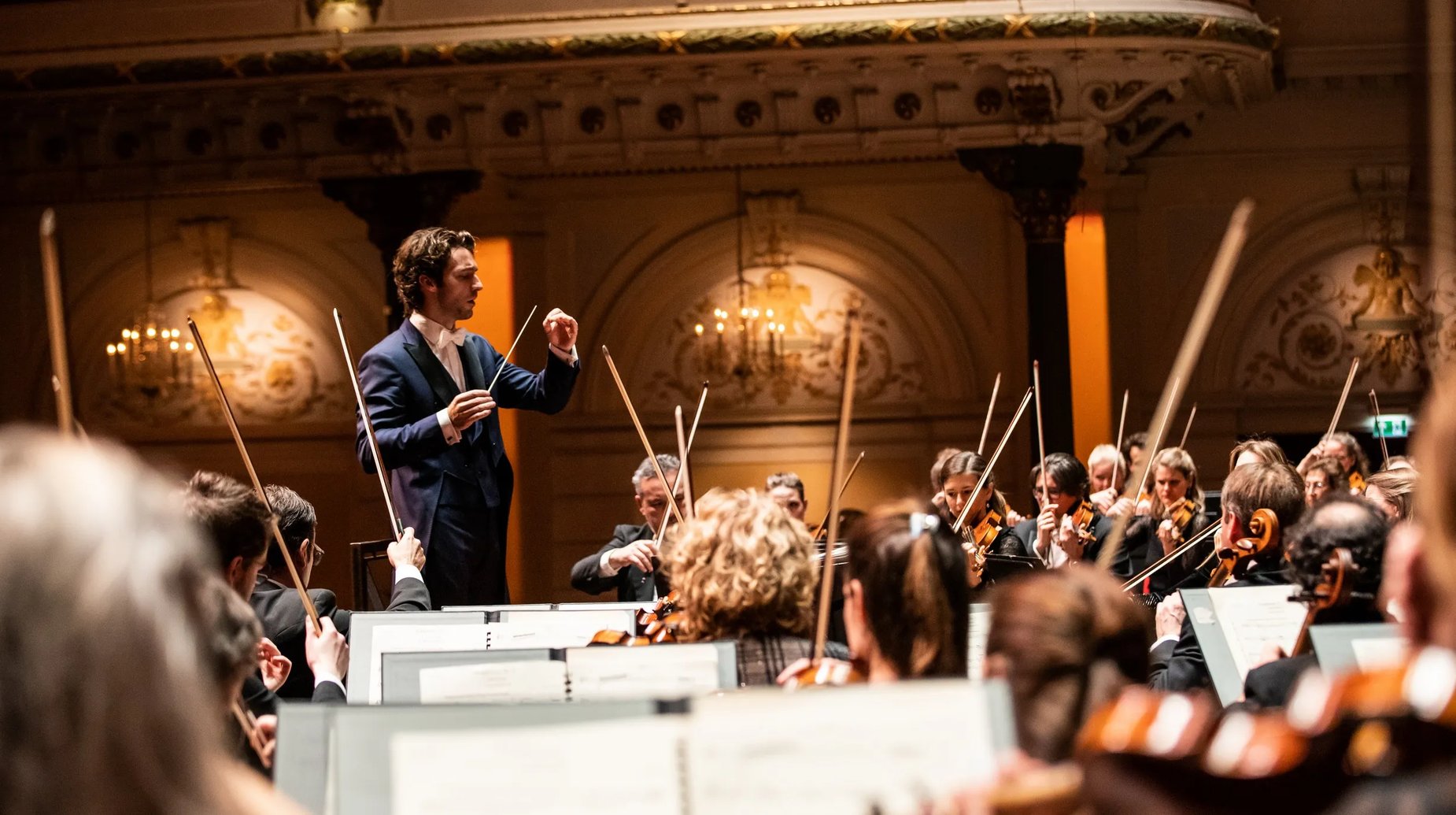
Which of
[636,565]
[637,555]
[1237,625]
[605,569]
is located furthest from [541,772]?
[636,565]

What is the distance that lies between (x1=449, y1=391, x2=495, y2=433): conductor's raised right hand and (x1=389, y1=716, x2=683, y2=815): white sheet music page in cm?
221

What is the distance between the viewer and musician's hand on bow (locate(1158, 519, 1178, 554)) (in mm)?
5879

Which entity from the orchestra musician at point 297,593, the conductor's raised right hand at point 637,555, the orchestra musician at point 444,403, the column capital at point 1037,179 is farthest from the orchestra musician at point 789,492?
A: the column capital at point 1037,179

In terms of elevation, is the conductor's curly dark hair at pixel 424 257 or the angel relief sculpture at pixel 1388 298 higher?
the angel relief sculpture at pixel 1388 298

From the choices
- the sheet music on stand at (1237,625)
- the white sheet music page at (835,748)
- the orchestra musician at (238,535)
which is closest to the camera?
the white sheet music page at (835,748)

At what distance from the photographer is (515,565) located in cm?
1041

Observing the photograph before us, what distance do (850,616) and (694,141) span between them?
23.4 feet

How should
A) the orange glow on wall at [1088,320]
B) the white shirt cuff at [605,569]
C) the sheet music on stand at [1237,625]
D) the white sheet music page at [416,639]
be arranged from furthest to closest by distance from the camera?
the orange glow on wall at [1088,320] < the white shirt cuff at [605,569] < the white sheet music page at [416,639] < the sheet music on stand at [1237,625]

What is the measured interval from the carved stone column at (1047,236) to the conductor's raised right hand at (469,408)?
5.26 m

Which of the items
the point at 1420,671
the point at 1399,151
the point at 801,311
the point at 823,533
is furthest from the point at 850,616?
the point at 1399,151

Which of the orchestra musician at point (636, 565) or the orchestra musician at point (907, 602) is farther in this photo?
the orchestra musician at point (636, 565)

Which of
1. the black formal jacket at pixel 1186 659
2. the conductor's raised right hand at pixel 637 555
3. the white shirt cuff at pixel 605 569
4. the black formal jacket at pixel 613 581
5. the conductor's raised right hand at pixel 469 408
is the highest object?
the conductor's raised right hand at pixel 469 408

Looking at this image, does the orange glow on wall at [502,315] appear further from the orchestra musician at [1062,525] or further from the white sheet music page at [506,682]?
the white sheet music page at [506,682]

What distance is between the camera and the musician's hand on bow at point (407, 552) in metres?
3.76
